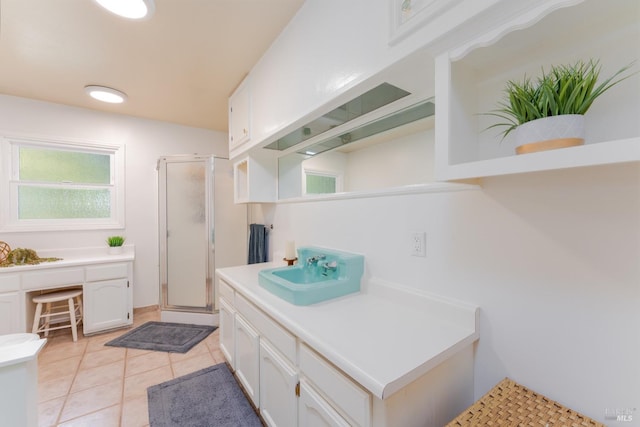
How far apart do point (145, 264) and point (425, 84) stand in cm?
367

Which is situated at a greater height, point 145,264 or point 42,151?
point 42,151

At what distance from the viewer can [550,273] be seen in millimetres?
823

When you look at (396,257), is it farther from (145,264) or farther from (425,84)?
(145,264)

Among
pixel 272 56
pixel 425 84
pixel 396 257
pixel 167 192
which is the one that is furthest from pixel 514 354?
pixel 167 192

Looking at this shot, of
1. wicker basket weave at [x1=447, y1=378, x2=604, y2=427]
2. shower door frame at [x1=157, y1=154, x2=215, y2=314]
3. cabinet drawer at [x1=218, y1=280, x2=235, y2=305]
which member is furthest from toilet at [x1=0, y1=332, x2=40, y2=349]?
wicker basket weave at [x1=447, y1=378, x2=604, y2=427]

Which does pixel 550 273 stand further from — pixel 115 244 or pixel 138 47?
pixel 115 244

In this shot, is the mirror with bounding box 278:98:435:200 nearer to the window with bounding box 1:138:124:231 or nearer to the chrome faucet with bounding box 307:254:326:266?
the chrome faucet with bounding box 307:254:326:266

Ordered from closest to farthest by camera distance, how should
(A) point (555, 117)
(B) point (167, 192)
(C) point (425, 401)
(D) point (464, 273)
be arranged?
(A) point (555, 117)
(C) point (425, 401)
(D) point (464, 273)
(B) point (167, 192)

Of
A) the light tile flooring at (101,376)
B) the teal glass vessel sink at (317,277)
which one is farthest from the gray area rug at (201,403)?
the teal glass vessel sink at (317,277)

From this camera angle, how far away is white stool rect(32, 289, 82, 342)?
235cm

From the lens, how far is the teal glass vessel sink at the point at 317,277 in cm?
124

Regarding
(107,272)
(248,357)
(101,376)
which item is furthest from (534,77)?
(107,272)

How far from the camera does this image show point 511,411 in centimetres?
76

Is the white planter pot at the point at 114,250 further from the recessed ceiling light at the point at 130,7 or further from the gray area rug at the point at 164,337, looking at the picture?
the recessed ceiling light at the point at 130,7
